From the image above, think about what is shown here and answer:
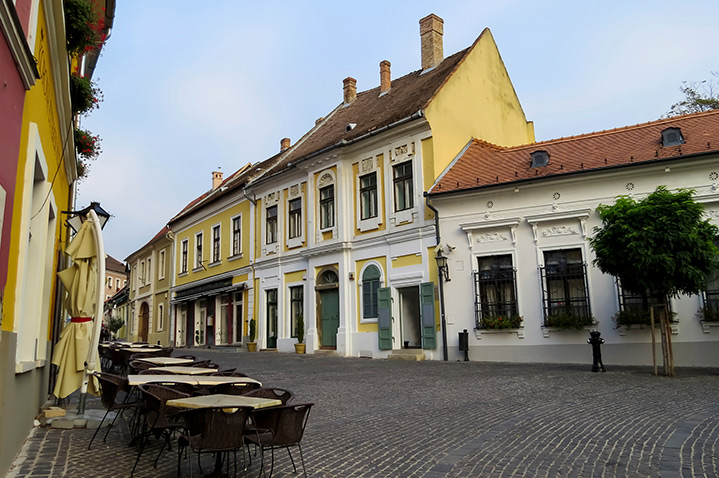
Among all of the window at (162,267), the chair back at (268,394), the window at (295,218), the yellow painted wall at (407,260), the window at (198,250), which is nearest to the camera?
the chair back at (268,394)

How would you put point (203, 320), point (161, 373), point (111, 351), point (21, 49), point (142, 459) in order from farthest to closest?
point (203, 320), point (111, 351), point (161, 373), point (142, 459), point (21, 49)

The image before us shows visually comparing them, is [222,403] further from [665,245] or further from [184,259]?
[184,259]

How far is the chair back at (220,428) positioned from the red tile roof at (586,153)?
12911mm

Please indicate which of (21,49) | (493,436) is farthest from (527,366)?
(21,49)

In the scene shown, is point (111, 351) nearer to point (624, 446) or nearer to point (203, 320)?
point (624, 446)

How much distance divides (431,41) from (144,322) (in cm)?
2726

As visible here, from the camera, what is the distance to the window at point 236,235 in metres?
26.4

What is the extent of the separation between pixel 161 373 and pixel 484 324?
35.3ft

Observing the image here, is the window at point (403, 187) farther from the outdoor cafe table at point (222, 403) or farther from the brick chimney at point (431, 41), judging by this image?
the outdoor cafe table at point (222, 403)

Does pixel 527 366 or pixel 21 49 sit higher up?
pixel 21 49

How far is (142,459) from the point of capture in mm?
5336

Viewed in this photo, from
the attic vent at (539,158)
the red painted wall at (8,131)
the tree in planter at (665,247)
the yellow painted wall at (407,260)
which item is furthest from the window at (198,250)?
the red painted wall at (8,131)

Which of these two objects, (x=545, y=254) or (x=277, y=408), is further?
(x=545, y=254)

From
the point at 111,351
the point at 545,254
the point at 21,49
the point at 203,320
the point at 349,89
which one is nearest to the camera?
the point at 21,49
